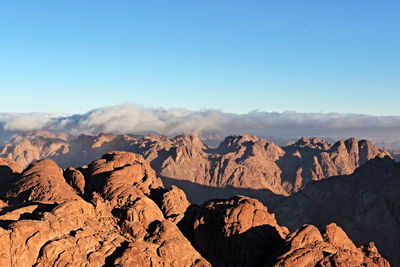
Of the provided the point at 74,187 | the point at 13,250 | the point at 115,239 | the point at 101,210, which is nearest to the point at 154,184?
the point at 74,187

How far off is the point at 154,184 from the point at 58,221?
65.5 metres

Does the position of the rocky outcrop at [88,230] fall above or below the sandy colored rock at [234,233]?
above

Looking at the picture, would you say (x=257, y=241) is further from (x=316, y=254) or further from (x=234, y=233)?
(x=316, y=254)

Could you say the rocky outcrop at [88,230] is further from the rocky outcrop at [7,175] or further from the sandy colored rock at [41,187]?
the rocky outcrop at [7,175]

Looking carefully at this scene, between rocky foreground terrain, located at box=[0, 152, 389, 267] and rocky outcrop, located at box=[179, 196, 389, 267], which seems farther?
rocky outcrop, located at box=[179, 196, 389, 267]

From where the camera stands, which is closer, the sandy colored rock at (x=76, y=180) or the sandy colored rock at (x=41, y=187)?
the sandy colored rock at (x=41, y=187)

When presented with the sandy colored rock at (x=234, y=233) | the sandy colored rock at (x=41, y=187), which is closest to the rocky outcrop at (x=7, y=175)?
the sandy colored rock at (x=41, y=187)

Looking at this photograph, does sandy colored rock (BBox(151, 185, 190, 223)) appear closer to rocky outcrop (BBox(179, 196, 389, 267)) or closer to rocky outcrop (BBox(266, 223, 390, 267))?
rocky outcrop (BBox(179, 196, 389, 267))

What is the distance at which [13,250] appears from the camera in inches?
2953

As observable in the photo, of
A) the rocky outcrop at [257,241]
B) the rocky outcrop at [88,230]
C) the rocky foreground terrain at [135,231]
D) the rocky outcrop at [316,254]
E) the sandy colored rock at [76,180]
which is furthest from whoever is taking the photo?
the sandy colored rock at [76,180]

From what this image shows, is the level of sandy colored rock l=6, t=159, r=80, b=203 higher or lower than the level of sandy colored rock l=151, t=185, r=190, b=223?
higher

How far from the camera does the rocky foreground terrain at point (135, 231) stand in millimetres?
78312

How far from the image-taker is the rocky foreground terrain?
78312 mm

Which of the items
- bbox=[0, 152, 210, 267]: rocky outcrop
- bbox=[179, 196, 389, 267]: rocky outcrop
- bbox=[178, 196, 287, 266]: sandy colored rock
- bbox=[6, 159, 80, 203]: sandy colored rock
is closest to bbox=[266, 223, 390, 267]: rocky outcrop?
bbox=[179, 196, 389, 267]: rocky outcrop
